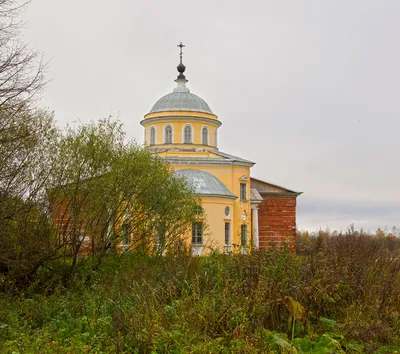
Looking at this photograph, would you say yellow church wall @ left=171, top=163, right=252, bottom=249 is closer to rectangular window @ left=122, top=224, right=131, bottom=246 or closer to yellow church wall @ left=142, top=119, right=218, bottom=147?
yellow church wall @ left=142, top=119, right=218, bottom=147

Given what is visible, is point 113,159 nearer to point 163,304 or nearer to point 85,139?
point 85,139

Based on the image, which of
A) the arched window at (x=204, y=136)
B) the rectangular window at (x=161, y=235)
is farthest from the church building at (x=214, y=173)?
the rectangular window at (x=161, y=235)

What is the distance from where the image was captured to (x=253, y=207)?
121 ft

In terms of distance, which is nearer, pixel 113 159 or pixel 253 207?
pixel 113 159

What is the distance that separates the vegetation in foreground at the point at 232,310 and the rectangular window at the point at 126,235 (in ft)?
13.3

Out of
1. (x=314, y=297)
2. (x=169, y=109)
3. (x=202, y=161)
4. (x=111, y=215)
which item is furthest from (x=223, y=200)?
(x=314, y=297)

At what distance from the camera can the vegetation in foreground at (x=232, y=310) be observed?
8.87 m

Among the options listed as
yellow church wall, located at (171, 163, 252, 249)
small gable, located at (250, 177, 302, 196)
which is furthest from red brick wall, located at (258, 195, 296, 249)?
yellow church wall, located at (171, 163, 252, 249)

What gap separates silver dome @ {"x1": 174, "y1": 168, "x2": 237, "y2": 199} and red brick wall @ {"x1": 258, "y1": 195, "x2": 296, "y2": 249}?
6133 millimetres

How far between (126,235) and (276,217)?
22.4 m

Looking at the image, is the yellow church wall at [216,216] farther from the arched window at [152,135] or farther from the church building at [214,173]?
the arched window at [152,135]

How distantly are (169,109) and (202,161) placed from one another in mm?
4110

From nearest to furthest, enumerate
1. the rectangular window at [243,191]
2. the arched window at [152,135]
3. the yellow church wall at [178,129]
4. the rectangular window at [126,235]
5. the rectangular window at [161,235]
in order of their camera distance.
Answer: the rectangular window at [126,235] → the rectangular window at [161,235] → the rectangular window at [243,191] → the yellow church wall at [178,129] → the arched window at [152,135]

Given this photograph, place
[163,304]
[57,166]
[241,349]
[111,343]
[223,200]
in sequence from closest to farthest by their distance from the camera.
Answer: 1. [241,349]
2. [111,343]
3. [163,304]
4. [57,166]
5. [223,200]
